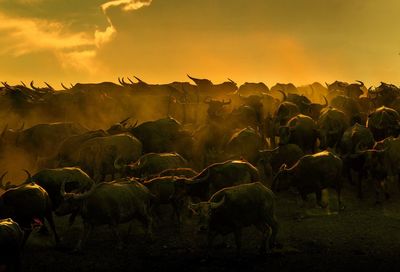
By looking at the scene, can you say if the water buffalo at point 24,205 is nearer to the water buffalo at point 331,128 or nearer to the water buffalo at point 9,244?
the water buffalo at point 9,244

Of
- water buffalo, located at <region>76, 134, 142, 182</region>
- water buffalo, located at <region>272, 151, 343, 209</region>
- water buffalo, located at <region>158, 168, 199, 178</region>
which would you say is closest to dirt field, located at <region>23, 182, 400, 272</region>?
water buffalo, located at <region>272, 151, 343, 209</region>

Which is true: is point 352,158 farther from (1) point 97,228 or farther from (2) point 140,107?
(2) point 140,107

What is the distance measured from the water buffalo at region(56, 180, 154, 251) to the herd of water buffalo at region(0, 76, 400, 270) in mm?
30

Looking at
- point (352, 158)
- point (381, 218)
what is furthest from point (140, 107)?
point (381, 218)

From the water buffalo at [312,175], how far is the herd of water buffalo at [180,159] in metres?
0.04

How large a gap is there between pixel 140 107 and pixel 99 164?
1338 cm

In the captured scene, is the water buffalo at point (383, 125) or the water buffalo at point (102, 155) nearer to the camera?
the water buffalo at point (102, 155)

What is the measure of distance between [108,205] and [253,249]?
14.1 ft

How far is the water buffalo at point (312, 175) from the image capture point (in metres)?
19.8

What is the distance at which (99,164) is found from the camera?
22.3m

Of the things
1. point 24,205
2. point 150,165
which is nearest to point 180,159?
point 150,165

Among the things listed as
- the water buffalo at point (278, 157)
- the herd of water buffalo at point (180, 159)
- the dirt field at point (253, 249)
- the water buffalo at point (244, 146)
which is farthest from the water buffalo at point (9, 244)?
the water buffalo at point (278, 157)

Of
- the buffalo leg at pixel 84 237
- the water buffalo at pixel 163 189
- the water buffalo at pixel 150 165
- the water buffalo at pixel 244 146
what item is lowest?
the buffalo leg at pixel 84 237

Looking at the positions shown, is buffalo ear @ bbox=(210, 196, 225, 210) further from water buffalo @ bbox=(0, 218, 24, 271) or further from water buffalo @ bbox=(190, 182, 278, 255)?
water buffalo @ bbox=(0, 218, 24, 271)
